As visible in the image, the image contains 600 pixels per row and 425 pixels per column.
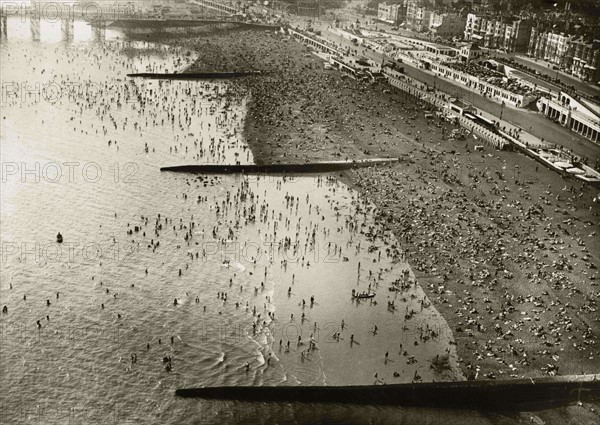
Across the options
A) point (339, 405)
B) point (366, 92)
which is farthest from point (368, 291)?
point (366, 92)

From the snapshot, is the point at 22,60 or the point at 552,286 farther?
the point at 22,60

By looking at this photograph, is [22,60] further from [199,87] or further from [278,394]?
[278,394]

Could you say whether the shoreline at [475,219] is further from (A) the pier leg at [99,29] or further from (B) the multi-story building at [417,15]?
(B) the multi-story building at [417,15]

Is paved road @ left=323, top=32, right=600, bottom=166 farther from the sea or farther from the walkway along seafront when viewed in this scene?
the sea

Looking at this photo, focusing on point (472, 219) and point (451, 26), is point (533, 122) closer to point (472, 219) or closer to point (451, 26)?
point (472, 219)

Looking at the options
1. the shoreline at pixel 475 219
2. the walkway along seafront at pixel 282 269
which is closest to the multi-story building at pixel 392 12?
the shoreline at pixel 475 219

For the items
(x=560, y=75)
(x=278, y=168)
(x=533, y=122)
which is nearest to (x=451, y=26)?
(x=560, y=75)
